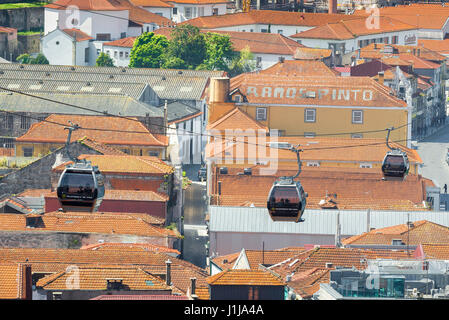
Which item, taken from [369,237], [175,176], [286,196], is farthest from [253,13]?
[286,196]

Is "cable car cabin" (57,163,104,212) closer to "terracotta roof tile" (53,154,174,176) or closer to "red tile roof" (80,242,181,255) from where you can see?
"red tile roof" (80,242,181,255)

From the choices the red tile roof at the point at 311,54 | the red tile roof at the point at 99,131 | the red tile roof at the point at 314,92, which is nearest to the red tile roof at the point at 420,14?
the red tile roof at the point at 311,54

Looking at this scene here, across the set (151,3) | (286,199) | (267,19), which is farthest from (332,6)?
(286,199)

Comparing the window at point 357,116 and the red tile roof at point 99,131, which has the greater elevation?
the window at point 357,116

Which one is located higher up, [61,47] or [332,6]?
[332,6]

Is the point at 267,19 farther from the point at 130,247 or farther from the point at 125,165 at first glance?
the point at 130,247

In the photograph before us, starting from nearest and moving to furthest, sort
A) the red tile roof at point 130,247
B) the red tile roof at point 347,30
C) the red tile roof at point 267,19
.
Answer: the red tile roof at point 130,247 → the red tile roof at point 347,30 → the red tile roof at point 267,19

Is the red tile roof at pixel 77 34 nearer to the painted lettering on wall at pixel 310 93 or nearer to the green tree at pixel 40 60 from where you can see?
the green tree at pixel 40 60
